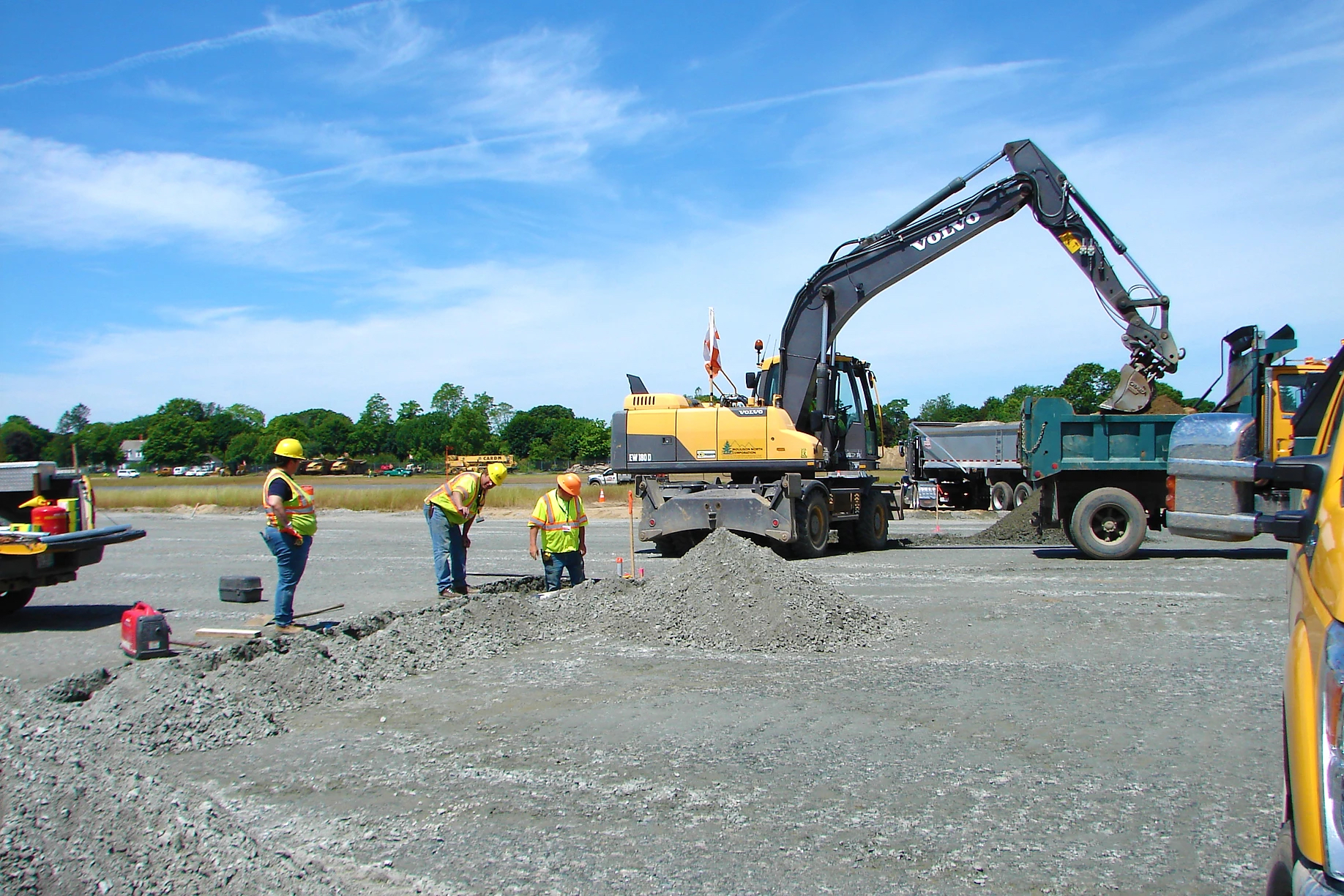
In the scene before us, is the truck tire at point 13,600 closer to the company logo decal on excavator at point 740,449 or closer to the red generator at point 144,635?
the red generator at point 144,635

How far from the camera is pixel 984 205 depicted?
16422 mm

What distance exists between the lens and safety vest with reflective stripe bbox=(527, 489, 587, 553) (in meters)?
10.7

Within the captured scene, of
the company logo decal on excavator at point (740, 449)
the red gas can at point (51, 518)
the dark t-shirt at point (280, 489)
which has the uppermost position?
the company logo decal on excavator at point (740, 449)

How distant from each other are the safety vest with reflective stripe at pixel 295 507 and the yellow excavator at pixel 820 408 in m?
6.93

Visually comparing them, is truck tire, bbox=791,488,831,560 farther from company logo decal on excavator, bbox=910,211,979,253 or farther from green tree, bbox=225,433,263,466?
→ green tree, bbox=225,433,263,466

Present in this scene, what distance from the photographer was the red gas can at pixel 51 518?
9.65 m

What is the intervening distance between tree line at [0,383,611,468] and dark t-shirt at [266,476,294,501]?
234 ft

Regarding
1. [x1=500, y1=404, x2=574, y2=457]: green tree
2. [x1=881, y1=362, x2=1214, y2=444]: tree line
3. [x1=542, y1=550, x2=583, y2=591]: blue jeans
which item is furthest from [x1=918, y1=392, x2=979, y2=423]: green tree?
[x1=542, y1=550, x2=583, y2=591]: blue jeans

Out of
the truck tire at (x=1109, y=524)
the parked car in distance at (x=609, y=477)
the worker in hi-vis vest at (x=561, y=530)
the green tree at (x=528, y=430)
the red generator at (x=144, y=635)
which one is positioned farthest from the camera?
the green tree at (x=528, y=430)

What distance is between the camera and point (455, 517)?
1037 centimetres

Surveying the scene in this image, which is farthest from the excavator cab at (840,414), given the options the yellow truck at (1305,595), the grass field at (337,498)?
the grass field at (337,498)

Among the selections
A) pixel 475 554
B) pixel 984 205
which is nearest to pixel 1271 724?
pixel 984 205

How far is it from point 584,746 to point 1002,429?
968 inches

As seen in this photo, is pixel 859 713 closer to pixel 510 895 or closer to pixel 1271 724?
pixel 1271 724
